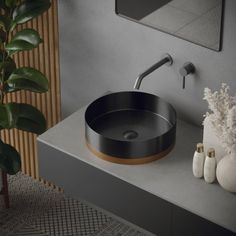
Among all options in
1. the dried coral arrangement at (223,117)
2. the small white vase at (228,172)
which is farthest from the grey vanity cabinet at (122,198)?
the dried coral arrangement at (223,117)

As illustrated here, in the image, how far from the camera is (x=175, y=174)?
2637mm

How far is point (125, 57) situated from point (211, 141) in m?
0.58

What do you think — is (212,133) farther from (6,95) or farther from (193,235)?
(6,95)

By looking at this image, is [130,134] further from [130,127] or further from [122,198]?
[122,198]

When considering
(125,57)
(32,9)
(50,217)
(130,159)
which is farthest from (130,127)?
(50,217)

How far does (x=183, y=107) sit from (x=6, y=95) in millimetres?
1050

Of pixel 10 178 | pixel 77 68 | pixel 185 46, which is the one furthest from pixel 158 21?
pixel 10 178

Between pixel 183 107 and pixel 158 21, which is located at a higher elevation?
pixel 158 21

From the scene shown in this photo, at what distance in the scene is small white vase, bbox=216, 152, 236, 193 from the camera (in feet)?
8.21

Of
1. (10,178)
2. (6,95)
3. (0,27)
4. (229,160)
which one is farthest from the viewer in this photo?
(10,178)

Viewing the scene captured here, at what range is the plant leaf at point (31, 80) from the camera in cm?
313

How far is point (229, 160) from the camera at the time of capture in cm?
251

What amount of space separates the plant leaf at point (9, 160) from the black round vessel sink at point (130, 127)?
69cm

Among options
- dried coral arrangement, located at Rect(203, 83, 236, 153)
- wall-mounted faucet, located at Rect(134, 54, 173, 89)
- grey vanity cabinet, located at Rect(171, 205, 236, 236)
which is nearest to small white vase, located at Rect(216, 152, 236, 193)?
dried coral arrangement, located at Rect(203, 83, 236, 153)
